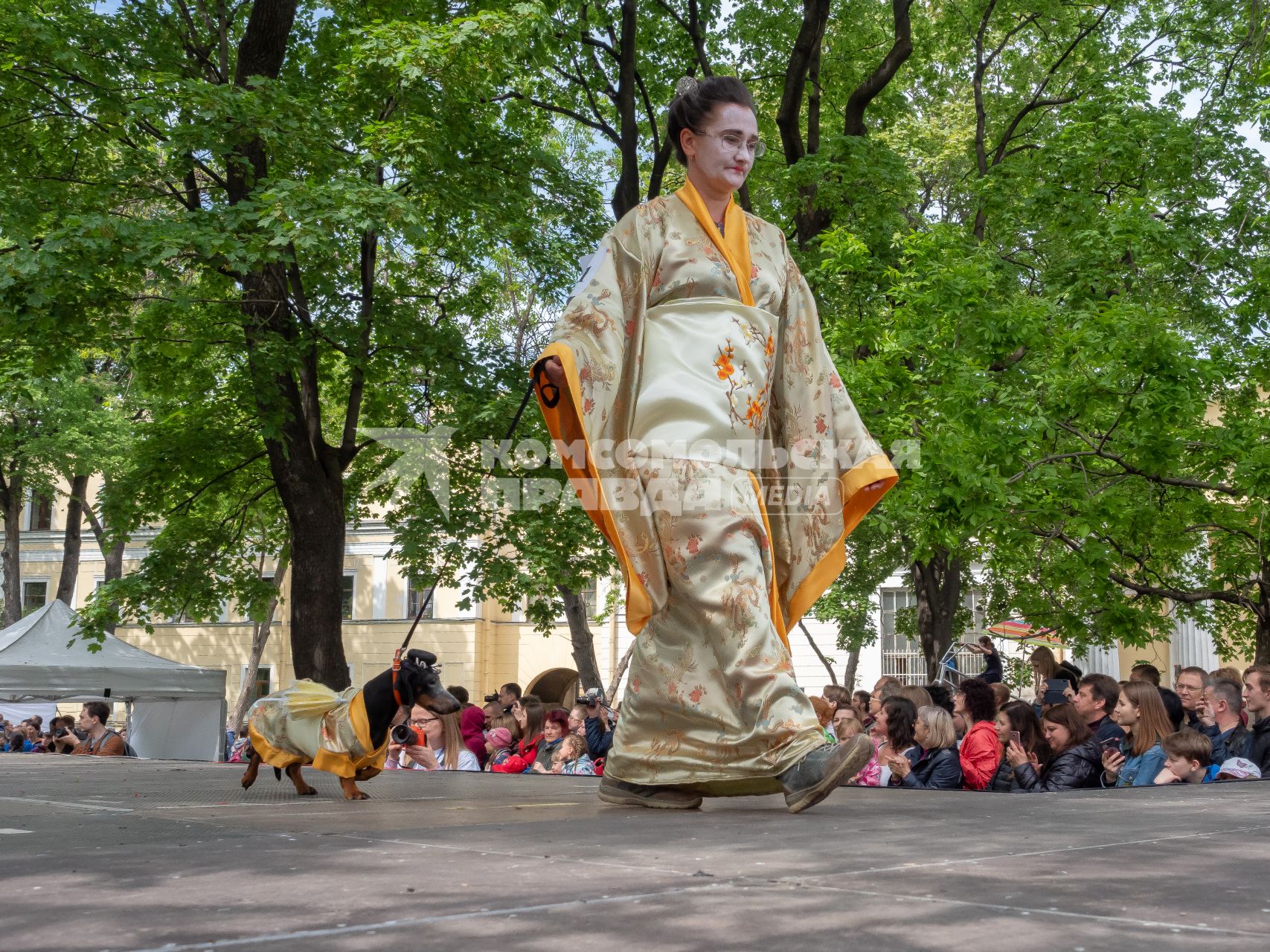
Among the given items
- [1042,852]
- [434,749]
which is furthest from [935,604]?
[1042,852]

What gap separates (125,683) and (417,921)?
14.7 metres

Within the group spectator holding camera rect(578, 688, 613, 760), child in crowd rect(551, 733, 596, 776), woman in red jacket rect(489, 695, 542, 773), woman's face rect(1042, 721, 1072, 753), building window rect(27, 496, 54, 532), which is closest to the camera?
woman's face rect(1042, 721, 1072, 753)

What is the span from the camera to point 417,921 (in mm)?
1950

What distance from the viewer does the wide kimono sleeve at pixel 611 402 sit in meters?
4.43

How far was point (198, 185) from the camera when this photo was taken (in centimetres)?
1371

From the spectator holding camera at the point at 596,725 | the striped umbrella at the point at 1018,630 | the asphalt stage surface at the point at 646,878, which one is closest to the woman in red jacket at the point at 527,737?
the spectator holding camera at the point at 596,725

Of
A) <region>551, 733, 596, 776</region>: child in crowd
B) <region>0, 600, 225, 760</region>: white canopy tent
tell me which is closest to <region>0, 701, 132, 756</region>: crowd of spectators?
<region>0, 600, 225, 760</region>: white canopy tent

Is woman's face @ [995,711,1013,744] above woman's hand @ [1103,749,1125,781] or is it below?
above

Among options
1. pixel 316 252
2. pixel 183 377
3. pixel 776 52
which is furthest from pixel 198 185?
pixel 776 52

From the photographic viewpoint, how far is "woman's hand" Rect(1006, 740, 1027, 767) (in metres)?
7.07

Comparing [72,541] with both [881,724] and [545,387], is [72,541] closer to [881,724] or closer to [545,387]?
[881,724]

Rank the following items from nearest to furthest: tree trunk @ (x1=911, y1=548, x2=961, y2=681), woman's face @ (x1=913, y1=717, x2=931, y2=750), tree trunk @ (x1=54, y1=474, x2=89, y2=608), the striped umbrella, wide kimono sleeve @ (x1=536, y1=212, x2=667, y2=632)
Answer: wide kimono sleeve @ (x1=536, y1=212, x2=667, y2=632) → woman's face @ (x1=913, y1=717, x2=931, y2=750) → tree trunk @ (x1=911, y1=548, x2=961, y2=681) → the striped umbrella → tree trunk @ (x1=54, y1=474, x2=89, y2=608)

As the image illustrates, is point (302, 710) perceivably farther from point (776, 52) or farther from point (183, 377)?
point (776, 52)

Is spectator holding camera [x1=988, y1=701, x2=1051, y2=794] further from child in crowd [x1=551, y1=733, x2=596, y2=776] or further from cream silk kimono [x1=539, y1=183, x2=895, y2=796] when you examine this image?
child in crowd [x1=551, y1=733, x2=596, y2=776]
